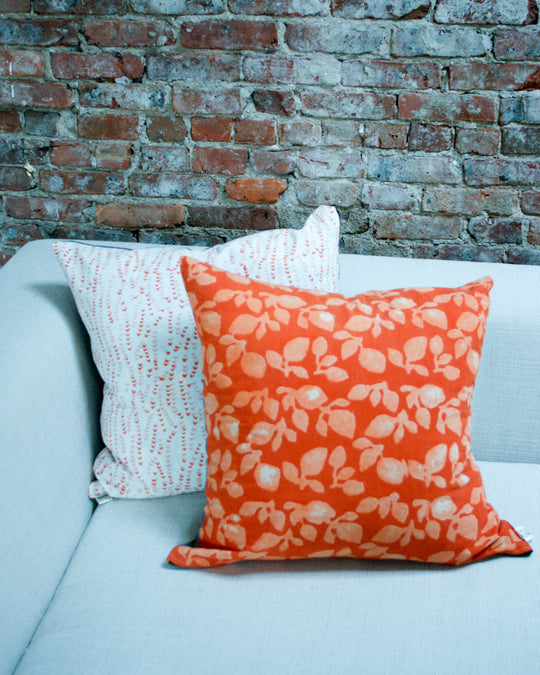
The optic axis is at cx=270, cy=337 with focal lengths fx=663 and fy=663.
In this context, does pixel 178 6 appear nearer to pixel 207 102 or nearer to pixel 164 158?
pixel 207 102

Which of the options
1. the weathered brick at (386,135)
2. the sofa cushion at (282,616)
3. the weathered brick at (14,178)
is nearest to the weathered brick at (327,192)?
the weathered brick at (386,135)

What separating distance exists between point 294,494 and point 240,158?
86 cm

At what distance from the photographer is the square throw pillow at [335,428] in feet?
3.11

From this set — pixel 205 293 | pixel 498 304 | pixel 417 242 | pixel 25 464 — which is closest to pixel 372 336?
pixel 205 293

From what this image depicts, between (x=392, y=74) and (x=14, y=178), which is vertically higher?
(x=392, y=74)

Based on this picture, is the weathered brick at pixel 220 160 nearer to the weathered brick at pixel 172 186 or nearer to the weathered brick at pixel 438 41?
the weathered brick at pixel 172 186

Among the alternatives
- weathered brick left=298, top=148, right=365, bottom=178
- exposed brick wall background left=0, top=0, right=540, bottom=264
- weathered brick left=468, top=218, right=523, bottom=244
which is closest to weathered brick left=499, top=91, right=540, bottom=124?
exposed brick wall background left=0, top=0, right=540, bottom=264

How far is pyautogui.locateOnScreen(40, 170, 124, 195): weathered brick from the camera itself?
5.16 feet

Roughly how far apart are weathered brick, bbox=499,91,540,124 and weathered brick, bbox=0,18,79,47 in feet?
3.10

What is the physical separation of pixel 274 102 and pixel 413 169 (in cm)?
35

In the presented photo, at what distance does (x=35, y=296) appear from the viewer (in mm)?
1203

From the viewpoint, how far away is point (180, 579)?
99 centimetres

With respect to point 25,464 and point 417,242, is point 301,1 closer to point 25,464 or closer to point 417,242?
point 417,242

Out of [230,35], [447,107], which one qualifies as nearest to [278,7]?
[230,35]
